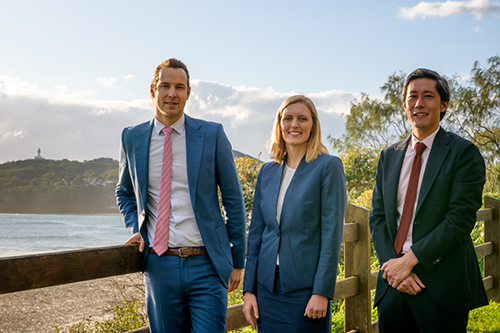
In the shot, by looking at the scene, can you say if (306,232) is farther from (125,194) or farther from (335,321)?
(335,321)

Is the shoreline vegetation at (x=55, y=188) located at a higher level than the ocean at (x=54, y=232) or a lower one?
higher

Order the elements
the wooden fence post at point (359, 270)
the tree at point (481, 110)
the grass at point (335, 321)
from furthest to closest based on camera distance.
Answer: the tree at point (481, 110) < the grass at point (335, 321) < the wooden fence post at point (359, 270)

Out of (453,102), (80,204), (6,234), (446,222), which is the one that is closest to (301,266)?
(446,222)

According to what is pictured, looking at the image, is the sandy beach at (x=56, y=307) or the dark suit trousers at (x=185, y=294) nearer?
the dark suit trousers at (x=185, y=294)

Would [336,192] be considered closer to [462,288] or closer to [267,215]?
[267,215]

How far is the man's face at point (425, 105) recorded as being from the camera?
7.30ft

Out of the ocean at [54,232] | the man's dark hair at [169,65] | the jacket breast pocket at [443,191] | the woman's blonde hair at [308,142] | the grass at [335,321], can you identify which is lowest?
the ocean at [54,232]

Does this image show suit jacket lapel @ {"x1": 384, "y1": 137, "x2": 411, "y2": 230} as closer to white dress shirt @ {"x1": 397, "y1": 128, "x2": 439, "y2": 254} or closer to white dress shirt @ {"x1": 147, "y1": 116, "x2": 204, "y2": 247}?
white dress shirt @ {"x1": 397, "y1": 128, "x2": 439, "y2": 254}

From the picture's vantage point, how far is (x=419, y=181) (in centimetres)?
220

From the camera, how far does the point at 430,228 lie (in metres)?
2.10

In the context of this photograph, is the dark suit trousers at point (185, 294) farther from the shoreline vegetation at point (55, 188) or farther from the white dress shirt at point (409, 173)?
the shoreline vegetation at point (55, 188)

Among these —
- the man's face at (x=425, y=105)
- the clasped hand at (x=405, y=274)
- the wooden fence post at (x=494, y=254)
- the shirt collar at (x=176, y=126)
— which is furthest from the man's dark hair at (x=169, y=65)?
the wooden fence post at (x=494, y=254)

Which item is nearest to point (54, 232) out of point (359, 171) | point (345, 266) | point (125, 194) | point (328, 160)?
point (359, 171)

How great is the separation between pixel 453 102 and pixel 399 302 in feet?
90.3
